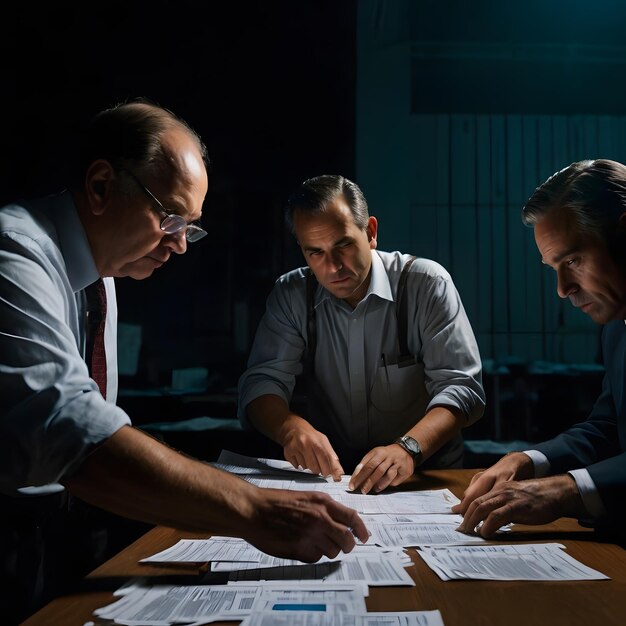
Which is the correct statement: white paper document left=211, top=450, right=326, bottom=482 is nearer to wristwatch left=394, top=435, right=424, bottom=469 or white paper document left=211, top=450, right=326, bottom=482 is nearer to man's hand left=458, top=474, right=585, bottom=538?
wristwatch left=394, top=435, right=424, bottom=469

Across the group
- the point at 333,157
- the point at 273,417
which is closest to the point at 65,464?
the point at 273,417

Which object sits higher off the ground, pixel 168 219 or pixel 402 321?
pixel 168 219

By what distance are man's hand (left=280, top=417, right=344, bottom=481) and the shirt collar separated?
0.68m

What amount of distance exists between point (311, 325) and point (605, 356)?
0.92m

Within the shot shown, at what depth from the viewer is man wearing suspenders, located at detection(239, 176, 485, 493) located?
1.93 metres

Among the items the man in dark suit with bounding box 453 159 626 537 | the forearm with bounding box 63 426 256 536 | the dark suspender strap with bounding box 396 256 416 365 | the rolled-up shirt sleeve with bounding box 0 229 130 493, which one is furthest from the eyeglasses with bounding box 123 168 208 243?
the dark suspender strap with bounding box 396 256 416 365

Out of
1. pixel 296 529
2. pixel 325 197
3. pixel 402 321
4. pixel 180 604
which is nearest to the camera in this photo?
pixel 180 604

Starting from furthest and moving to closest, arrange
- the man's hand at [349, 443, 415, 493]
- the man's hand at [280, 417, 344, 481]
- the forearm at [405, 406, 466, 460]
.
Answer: the forearm at [405, 406, 466, 460]
the man's hand at [280, 417, 344, 481]
the man's hand at [349, 443, 415, 493]

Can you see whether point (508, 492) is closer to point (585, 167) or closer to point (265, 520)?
point (265, 520)

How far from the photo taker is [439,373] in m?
1.90

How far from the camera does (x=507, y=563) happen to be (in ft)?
3.03

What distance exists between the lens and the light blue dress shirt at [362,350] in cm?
203

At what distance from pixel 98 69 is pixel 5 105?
0.46 metres

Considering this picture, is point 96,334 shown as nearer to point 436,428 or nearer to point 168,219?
point 168,219
